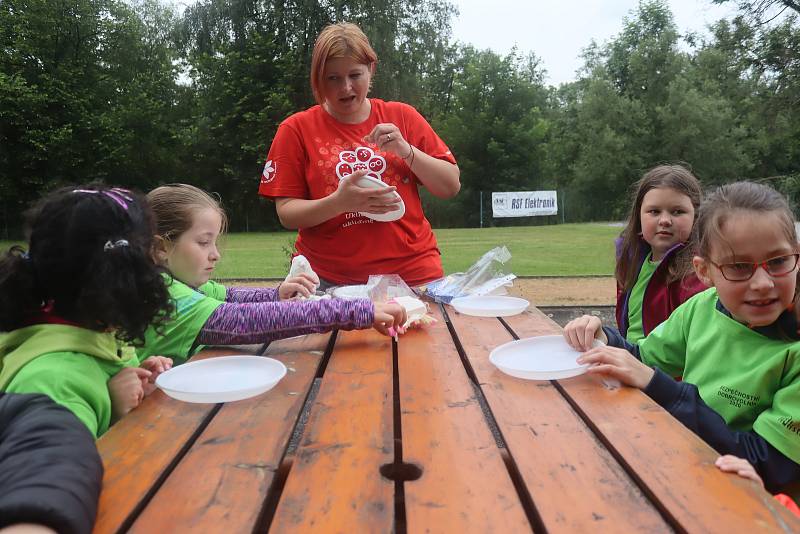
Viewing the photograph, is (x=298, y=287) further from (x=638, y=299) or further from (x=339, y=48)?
(x=638, y=299)

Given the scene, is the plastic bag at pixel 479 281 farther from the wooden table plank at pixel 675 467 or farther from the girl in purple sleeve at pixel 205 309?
the wooden table plank at pixel 675 467

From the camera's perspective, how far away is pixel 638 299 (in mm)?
2256

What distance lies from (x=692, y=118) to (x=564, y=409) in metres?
26.4

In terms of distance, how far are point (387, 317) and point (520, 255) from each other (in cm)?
1011

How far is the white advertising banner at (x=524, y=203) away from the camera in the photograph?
21.0 meters

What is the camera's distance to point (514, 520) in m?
0.75

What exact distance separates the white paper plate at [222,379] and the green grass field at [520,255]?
5.79 m

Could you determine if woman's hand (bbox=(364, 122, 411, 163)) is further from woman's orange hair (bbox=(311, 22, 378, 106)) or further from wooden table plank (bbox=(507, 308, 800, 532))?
wooden table plank (bbox=(507, 308, 800, 532))

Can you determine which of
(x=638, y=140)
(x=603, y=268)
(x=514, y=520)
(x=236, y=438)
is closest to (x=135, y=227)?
(x=236, y=438)

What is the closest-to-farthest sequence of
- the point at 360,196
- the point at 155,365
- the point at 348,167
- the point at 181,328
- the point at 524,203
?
the point at 155,365 → the point at 181,328 → the point at 360,196 → the point at 348,167 → the point at 524,203

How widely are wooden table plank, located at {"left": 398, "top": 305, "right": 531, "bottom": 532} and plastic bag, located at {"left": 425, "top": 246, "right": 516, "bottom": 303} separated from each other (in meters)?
0.82

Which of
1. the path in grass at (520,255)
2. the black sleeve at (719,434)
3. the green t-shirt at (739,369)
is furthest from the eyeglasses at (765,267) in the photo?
the path in grass at (520,255)

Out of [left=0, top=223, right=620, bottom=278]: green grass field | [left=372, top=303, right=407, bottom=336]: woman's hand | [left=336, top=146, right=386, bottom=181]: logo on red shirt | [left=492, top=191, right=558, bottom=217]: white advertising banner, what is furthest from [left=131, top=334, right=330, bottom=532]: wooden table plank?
[left=492, top=191, right=558, bottom=217]: white advertising banner

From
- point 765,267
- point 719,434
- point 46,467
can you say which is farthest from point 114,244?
point 765,267
